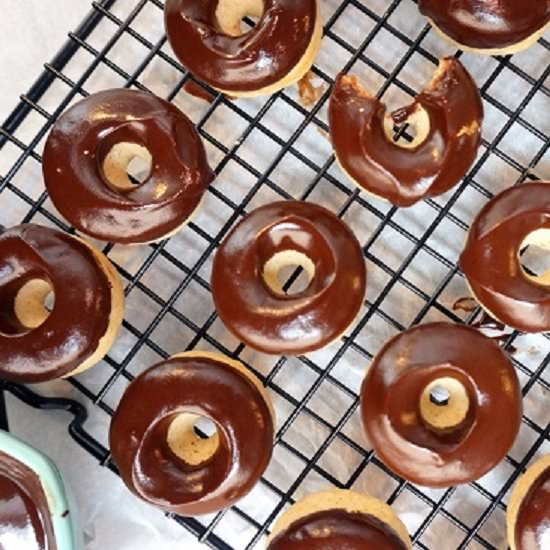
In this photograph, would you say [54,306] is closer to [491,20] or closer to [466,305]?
[466,305]

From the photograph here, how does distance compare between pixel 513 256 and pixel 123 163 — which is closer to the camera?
pixel 513 256

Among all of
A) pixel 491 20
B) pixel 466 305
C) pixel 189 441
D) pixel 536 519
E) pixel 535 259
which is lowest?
pixel 189 441

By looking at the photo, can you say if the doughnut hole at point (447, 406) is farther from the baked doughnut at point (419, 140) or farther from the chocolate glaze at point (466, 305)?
the baked doughnut at point (419, 140)

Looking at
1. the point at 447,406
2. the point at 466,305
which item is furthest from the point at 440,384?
the point at 466,305

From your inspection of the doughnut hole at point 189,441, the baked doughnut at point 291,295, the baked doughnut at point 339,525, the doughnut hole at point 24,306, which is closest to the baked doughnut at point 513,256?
the baked doughnut at point 291,295

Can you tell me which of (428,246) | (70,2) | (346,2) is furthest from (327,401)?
(70,2)

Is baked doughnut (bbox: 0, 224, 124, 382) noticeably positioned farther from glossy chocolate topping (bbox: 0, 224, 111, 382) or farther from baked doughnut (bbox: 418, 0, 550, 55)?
baked doughnut (bbox: 418, 0, 550, 55)

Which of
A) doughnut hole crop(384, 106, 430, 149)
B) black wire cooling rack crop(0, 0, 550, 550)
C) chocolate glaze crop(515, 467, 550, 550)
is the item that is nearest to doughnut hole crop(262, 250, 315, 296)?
black wire cooling rack crop(0, 0, 550, 550)
